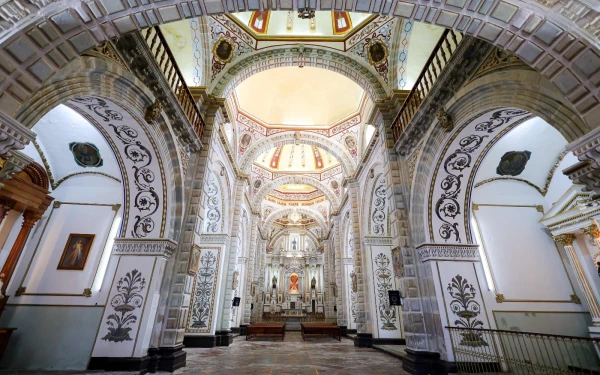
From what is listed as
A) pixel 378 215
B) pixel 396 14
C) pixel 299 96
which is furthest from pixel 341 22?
pixel 396 14

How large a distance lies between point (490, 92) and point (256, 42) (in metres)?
7.06

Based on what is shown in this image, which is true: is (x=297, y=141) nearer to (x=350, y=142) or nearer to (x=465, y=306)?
(x=350, y=142)

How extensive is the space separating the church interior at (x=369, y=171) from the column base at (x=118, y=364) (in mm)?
31

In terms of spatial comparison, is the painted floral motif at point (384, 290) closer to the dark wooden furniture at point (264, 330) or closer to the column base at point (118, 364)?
the dark wooden furniture at point (264, 330)

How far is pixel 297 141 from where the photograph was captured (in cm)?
1429

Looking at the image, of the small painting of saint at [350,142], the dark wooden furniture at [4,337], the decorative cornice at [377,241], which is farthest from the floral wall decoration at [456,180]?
the dark wooden furniture at [4,337]

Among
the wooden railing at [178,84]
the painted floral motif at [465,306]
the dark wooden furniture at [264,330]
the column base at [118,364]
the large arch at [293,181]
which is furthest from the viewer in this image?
the large arch at [293,181]

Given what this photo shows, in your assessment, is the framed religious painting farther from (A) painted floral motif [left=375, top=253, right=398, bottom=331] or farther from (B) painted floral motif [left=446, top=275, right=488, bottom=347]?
(A) painted floral motif [left=375, top=253, right=398, bottom=331]

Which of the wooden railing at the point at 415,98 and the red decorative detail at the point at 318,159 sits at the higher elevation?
the red decorative detail at the point at 318,159

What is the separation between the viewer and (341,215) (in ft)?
54.3

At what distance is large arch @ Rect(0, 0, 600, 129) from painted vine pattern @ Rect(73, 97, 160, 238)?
276 cm

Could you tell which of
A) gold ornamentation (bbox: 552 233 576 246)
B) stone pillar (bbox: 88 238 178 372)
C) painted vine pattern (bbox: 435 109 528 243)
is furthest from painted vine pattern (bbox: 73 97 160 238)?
gold ornamentation (bbox: 552 233 576 246)

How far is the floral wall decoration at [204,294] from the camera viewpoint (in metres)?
9.62

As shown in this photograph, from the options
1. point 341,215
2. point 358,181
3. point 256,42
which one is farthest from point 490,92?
point 341,215
